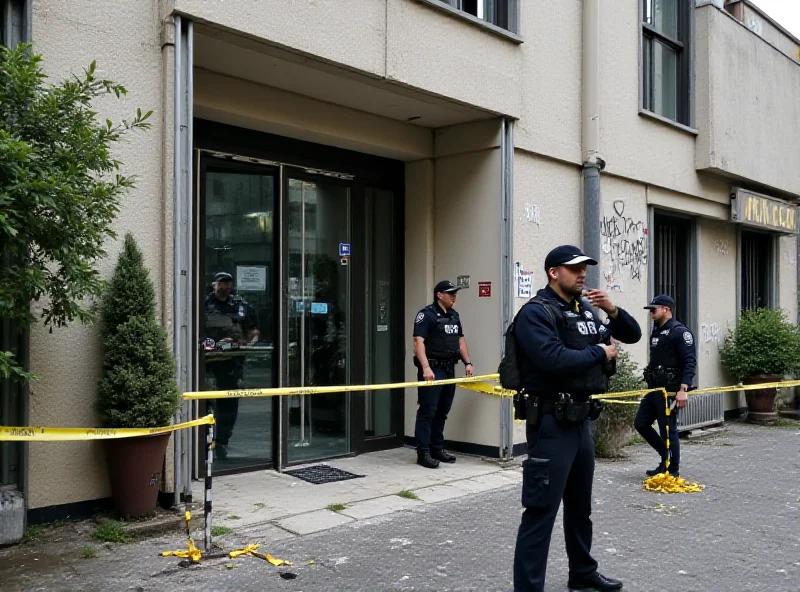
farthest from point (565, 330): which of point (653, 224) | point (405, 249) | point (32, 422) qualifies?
point (653, 224)

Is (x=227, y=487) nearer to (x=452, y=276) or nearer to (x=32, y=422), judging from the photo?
(x=32, y=422)

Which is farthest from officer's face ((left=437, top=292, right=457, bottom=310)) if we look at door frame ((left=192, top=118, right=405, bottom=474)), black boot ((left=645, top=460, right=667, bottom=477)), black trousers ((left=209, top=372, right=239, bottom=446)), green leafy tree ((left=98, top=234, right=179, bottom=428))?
green leafy tree ((left=98, top=234, right=179, bottom=428))

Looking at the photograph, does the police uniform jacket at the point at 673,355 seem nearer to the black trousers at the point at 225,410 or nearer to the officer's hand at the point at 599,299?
the officer's hand at the point at 599,299

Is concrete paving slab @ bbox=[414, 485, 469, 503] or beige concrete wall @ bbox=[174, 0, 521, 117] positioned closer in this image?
beige concrete wall @ bbox=[174, 0, 521, 117]

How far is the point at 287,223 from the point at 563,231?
11.9ft

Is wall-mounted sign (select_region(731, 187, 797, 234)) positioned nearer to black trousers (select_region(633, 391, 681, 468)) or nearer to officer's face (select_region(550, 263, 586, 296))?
black trousers (select_region(633, 391, 681, 468))

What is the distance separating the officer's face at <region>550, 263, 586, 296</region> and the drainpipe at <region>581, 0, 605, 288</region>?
5191 mm

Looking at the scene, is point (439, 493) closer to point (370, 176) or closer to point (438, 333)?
point (438, 333)

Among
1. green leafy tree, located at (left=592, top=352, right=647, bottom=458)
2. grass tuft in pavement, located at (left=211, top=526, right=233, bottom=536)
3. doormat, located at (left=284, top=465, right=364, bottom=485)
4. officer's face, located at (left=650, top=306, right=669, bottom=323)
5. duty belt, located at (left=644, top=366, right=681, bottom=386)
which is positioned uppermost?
officer's face, located at (left=650, top=306, right=669, bottom=323)

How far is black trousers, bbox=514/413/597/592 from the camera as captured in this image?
14.4ft

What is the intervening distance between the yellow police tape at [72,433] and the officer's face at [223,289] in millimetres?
2251

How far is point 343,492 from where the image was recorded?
23.9 feet

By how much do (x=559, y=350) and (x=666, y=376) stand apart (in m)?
4.08

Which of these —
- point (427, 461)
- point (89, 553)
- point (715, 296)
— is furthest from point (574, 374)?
point (715, 296)
